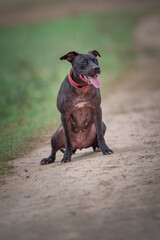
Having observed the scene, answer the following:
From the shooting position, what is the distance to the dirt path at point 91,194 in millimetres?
3924

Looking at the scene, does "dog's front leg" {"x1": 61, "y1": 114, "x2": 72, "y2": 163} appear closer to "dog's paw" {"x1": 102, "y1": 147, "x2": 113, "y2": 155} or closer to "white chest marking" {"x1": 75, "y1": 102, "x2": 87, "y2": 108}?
"white chest marking" {"x1": 75, "y1": 102, "x2": 87, "y2": 108}

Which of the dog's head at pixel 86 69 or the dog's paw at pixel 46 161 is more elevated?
the dog's head at pixel 86 69

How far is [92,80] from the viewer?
6.21m

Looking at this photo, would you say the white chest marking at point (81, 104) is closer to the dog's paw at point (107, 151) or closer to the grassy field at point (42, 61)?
the dog's paw at point (107, 151)

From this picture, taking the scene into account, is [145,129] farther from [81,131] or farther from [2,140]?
[2,140]

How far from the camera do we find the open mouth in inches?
243

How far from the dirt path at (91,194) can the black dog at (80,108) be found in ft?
0.72

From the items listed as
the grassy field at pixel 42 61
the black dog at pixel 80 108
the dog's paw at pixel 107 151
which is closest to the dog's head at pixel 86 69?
the black dog at pixel 80 108

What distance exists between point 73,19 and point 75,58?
2678cm

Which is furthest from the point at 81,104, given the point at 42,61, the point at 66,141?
the point at 42,61

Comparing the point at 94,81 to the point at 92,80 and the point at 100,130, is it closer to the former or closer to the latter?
the point at 92,80

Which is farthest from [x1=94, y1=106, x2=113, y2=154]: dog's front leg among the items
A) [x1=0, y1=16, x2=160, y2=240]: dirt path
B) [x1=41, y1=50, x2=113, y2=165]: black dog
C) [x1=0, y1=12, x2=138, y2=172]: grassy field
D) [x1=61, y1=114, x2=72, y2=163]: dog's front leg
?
[x1=0, y1=12, x2=138, y2=172]: grassy field

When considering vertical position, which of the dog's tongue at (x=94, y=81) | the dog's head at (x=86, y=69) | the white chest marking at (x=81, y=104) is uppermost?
the dog's head at (x=86, y=69)

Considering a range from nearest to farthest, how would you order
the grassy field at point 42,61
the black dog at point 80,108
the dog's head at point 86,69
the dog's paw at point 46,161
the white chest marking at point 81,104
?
1. the dog's head at point 86,69
2. the black dog at point 80,108
3. the white chest marking at point 81,104
4. the dog's paw at point 46,161
5. the grassy field at point 42,61
